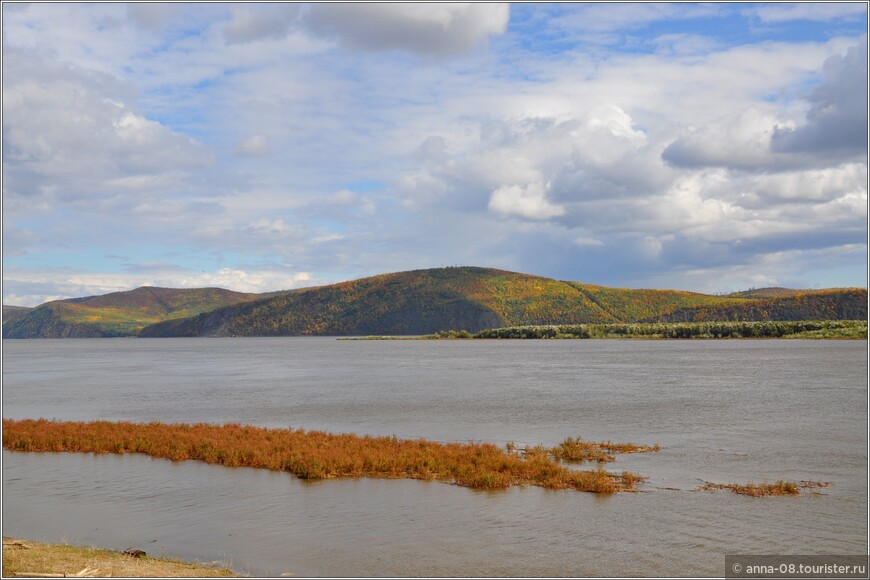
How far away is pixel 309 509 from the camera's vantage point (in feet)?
75.3

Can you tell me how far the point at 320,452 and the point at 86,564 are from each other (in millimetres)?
15277

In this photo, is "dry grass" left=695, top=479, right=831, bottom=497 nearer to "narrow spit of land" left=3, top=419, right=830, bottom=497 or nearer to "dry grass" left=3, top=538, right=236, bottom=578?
"narrow spit of land" left=3, top=419, right=830, bottom=497

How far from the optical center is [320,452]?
99.0 ft

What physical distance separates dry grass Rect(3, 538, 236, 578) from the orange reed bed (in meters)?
11.3

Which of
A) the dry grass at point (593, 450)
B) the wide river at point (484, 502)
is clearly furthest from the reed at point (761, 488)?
the dry grass at point (593, 450)

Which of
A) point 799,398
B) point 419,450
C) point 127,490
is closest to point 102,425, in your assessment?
point 127,490

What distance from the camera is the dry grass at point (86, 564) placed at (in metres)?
14.3

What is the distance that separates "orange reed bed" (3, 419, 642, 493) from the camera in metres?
26.7

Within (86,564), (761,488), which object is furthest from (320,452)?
(761,488)

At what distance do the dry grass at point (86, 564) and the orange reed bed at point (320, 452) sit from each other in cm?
1127

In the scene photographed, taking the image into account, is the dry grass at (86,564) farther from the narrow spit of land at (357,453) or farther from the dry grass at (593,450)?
the dry grass at (593,450)

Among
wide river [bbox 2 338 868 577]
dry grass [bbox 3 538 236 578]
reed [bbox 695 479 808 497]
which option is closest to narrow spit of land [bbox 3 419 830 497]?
reed [bbox 695 479 808 497]

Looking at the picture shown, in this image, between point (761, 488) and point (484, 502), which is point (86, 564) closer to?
point (484, 502)

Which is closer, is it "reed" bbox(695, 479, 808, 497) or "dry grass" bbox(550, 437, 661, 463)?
"reed" bbox(695, 479, 808, 497)
